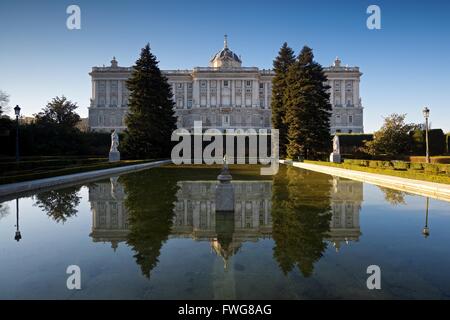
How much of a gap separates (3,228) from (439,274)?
336 inches

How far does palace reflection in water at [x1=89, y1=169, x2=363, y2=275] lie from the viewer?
5.23 meters

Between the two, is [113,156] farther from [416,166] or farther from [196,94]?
[196,94]

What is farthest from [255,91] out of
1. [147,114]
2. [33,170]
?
[33,170]

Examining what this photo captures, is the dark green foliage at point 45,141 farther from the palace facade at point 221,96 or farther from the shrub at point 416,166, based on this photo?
the palace facade at point 221,96

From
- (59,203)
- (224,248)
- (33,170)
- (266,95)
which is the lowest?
(224,248)

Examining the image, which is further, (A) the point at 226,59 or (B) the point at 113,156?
(A) the point at 226,59

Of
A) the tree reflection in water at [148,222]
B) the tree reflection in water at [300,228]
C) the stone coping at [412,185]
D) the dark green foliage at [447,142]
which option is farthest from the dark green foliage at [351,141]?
the tree reflection in water at [148,222]

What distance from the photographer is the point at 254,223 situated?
6.83m

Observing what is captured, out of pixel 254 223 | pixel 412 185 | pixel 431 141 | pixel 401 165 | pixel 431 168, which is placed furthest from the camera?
pixel 431 141

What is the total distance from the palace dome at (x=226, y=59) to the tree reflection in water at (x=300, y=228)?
248 ft

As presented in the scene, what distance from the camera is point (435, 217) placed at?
7461mm

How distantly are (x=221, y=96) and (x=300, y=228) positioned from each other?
7229 centimetres
